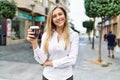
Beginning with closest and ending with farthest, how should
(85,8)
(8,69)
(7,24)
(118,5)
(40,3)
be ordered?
(8,69) → (118,5) → (85,8) → (7,24) → (40,3)

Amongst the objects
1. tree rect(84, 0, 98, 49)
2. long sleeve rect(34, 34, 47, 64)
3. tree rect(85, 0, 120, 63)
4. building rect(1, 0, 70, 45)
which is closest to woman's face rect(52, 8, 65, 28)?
long sleeve rect(34, 34, 47, 64)

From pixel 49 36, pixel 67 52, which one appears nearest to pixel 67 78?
pixel 67 52

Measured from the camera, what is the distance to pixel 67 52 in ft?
10.1

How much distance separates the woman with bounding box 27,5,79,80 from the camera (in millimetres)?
3024

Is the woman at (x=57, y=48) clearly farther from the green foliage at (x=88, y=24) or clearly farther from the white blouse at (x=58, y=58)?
the green foliage at (x=88, y=24)

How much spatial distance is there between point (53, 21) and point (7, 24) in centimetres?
2180

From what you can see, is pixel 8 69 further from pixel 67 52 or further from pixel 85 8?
pixel 67 52

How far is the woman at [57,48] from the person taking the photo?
3024mm

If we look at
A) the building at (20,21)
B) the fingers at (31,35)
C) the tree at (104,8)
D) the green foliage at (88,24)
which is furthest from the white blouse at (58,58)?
the green foliage at (88,24)

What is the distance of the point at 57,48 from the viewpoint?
3.03m

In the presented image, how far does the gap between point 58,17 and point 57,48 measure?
0.34 m

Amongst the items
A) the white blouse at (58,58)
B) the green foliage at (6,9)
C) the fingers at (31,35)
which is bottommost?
the white blouse at (58,58)

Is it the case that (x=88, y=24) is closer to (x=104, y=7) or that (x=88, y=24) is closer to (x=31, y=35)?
(x=104, y=7)

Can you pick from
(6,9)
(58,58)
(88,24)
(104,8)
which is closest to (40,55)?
(58,58)
